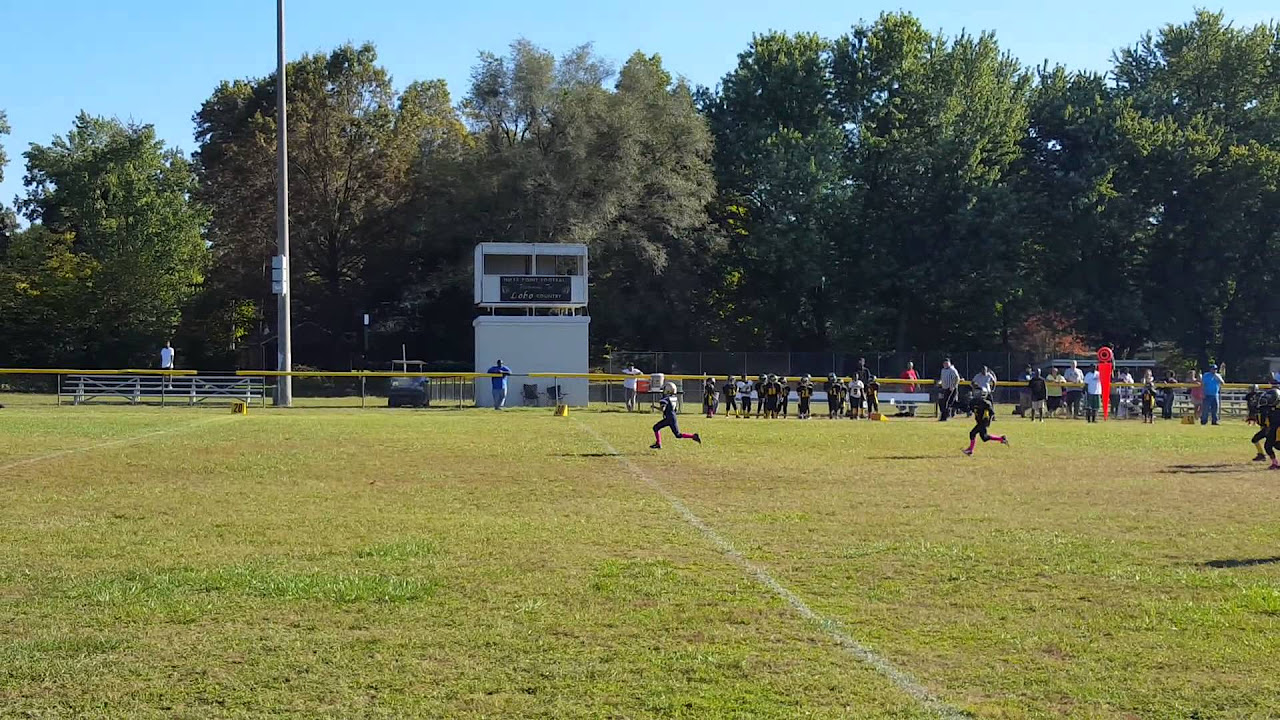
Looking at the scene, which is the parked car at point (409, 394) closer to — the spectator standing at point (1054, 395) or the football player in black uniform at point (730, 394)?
the football player in black uniform at point (730, 394)

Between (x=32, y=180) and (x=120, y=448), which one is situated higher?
(x=32, y=180)

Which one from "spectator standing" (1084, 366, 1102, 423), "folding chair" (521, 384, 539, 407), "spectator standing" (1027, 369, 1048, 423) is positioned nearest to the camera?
"spectator standing" (1027, 369, 1048, 423)

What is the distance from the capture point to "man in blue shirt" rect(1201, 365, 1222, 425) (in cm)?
3497

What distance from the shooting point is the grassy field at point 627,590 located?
6246mm

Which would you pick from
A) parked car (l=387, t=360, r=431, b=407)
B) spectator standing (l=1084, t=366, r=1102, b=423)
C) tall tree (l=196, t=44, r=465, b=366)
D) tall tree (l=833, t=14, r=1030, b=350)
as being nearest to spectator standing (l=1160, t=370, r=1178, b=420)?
spectator standing (l=1084, t=366, r=1102, b=423)

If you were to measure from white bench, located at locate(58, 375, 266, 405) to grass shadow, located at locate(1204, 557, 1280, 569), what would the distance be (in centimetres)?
3423

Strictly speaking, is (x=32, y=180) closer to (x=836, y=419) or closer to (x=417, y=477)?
(x=836, y=419)

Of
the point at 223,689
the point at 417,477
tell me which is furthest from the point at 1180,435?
the point at 223,689

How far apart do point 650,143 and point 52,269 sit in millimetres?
29979

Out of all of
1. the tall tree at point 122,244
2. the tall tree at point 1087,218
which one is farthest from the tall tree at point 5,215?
the tall tree at point 1087,218

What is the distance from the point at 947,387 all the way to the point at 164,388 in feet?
78.4

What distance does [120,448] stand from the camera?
2075cm

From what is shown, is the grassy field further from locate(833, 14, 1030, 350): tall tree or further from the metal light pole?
locate(833, 14, 1030, 350): tall tree

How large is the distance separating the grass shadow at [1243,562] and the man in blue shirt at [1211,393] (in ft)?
86.2
